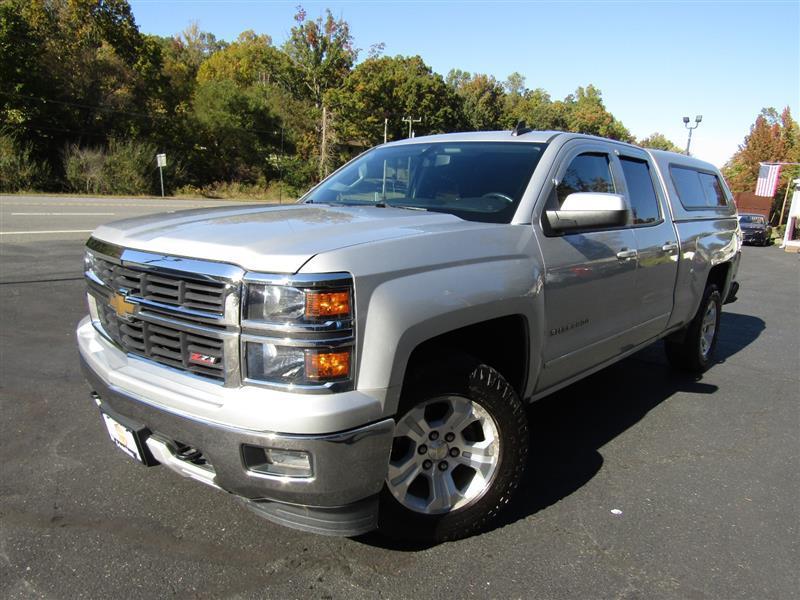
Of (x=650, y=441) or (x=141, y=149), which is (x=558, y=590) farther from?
(x=141, y=149)

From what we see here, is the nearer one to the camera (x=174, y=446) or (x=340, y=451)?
(x=340, y=451)

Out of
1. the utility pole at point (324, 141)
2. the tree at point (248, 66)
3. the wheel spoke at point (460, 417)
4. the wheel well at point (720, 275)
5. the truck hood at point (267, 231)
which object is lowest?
the wheel spoke at point (460, 417)

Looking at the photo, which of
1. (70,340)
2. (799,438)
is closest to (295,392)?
(799,438)

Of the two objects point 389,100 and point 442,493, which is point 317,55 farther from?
point 442,493

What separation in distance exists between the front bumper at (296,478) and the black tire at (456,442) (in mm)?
223

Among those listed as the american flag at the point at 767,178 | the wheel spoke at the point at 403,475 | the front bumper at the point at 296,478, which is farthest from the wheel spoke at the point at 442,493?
the american flag at the point at 767,178

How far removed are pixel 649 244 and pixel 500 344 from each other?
65.4 inches

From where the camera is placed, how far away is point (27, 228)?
1412 cm

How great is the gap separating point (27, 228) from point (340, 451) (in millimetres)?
14942

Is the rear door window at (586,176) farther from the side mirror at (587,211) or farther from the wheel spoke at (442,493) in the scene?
the wheel spoke at (442,493)

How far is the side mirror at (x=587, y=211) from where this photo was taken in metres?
2.97

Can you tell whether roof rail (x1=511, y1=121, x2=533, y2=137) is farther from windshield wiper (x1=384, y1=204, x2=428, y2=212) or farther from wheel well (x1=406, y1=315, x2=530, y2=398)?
wheel well (x1=406, y1=315, x2=530, y2=398)

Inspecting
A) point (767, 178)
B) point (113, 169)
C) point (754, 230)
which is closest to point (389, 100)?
point (113, 169)

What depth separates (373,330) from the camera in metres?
2.18
